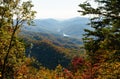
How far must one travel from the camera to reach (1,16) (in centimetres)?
2745

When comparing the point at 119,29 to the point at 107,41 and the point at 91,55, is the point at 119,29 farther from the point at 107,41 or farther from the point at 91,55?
the point at 91,55

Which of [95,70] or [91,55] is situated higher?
[91,55]

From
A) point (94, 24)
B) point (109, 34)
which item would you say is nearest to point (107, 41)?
point (109, 34)

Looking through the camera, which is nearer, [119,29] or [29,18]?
[119,29]

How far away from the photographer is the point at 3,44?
28.0 m

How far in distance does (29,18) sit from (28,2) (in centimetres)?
151

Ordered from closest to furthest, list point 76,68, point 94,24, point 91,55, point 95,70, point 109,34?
point 109,34
point 94,24
point 91,55
point 95,70
point 76,68

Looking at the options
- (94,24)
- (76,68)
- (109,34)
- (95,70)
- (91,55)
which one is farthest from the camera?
(76,68)

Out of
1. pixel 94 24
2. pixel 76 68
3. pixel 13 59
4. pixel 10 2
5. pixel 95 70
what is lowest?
pixel 76 68

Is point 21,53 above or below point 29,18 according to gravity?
below

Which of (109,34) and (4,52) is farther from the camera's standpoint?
(4,52)

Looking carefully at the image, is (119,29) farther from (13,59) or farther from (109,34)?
→ (13,59)

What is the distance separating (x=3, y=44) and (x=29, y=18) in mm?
3487

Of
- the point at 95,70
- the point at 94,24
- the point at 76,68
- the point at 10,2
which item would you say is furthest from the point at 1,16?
the point at 76,68
